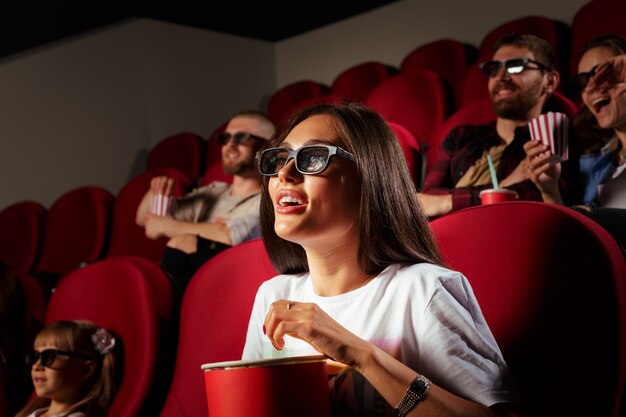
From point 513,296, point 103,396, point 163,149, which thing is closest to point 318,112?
point 513,296

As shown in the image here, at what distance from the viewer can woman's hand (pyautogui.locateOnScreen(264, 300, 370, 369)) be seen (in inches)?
17.0

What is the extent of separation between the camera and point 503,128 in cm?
109

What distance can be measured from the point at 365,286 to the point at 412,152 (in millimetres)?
589

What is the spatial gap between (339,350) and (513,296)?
145 mm

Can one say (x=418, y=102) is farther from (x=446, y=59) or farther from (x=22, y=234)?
(x=22, y=234)

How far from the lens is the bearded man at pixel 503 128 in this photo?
1.04m

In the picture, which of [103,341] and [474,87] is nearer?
[103,341]

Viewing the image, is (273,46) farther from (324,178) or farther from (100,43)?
(324,178)

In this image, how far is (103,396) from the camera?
2.70ft

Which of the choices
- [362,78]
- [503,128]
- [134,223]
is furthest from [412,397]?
[362,78]

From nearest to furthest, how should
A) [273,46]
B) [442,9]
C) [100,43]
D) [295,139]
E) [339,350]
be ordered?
[339,350]
[295,139]
[442,9]
[100,43]
[273,46]

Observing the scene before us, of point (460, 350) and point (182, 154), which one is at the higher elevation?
point (182, 154)

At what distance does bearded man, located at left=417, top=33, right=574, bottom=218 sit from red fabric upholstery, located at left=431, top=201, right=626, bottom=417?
455mm

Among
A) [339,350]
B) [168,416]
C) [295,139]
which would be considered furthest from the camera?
[168,416]
